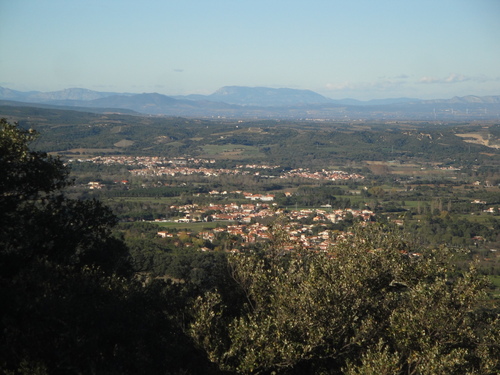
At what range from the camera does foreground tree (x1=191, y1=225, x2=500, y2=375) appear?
6.65 m

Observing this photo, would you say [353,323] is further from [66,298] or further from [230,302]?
[66,298]

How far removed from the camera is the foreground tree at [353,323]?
6.65 meters

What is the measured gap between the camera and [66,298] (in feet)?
20.6

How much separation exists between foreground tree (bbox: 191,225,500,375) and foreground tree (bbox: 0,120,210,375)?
0.73 meters

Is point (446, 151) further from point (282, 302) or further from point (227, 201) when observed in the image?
point (282, 302)

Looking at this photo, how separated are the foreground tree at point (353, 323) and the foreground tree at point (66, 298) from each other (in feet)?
2.39

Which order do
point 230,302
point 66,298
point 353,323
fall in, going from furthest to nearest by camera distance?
point 230,302 → point 353,323 → point 66,298

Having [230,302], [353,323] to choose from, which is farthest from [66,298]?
[353,323]

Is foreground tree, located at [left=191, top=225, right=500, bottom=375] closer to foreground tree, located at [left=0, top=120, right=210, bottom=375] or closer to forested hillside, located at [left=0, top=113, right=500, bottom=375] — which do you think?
forested hillside, located at [left=0, top=113, right=500, bottom=375]

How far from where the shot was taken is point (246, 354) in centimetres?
664

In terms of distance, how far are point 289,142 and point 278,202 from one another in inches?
2061

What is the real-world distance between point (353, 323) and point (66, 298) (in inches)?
149

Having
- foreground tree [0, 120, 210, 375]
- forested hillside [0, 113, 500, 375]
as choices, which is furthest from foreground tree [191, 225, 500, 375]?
foreground tree [0, 120, 210, 375]

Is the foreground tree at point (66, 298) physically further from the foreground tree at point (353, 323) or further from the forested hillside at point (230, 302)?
the foreground tree at point (353, 323)
